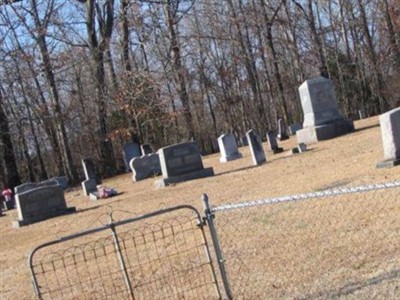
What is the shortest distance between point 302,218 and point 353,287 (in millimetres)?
3264

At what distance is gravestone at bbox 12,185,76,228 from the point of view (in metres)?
17.2

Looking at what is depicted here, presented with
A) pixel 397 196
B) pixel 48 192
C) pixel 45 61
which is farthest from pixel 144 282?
pixel 45 61

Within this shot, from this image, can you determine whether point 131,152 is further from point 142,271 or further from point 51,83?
point 142,271

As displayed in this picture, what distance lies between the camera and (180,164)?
18.9 meters

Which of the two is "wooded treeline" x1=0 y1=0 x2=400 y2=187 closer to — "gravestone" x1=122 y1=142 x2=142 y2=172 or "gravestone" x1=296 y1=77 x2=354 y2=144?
"gravestone" x1=122 y1=142 x2=142 y2=172

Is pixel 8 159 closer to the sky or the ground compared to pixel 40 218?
closer to the sky

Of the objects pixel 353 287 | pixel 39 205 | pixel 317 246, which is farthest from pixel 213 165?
pixel 353 287

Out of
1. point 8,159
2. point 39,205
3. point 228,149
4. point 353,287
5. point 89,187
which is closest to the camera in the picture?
point 353,287

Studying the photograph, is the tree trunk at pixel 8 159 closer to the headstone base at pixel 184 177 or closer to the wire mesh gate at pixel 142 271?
the headstone base at pixel 184 177

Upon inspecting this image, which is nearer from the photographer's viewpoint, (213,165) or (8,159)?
(213,165)

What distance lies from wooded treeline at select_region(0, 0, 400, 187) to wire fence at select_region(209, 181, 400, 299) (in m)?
25.8

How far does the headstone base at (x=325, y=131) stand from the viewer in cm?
2091

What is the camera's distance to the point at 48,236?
13656mm

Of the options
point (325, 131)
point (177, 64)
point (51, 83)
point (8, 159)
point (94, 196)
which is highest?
point (177, 64)
